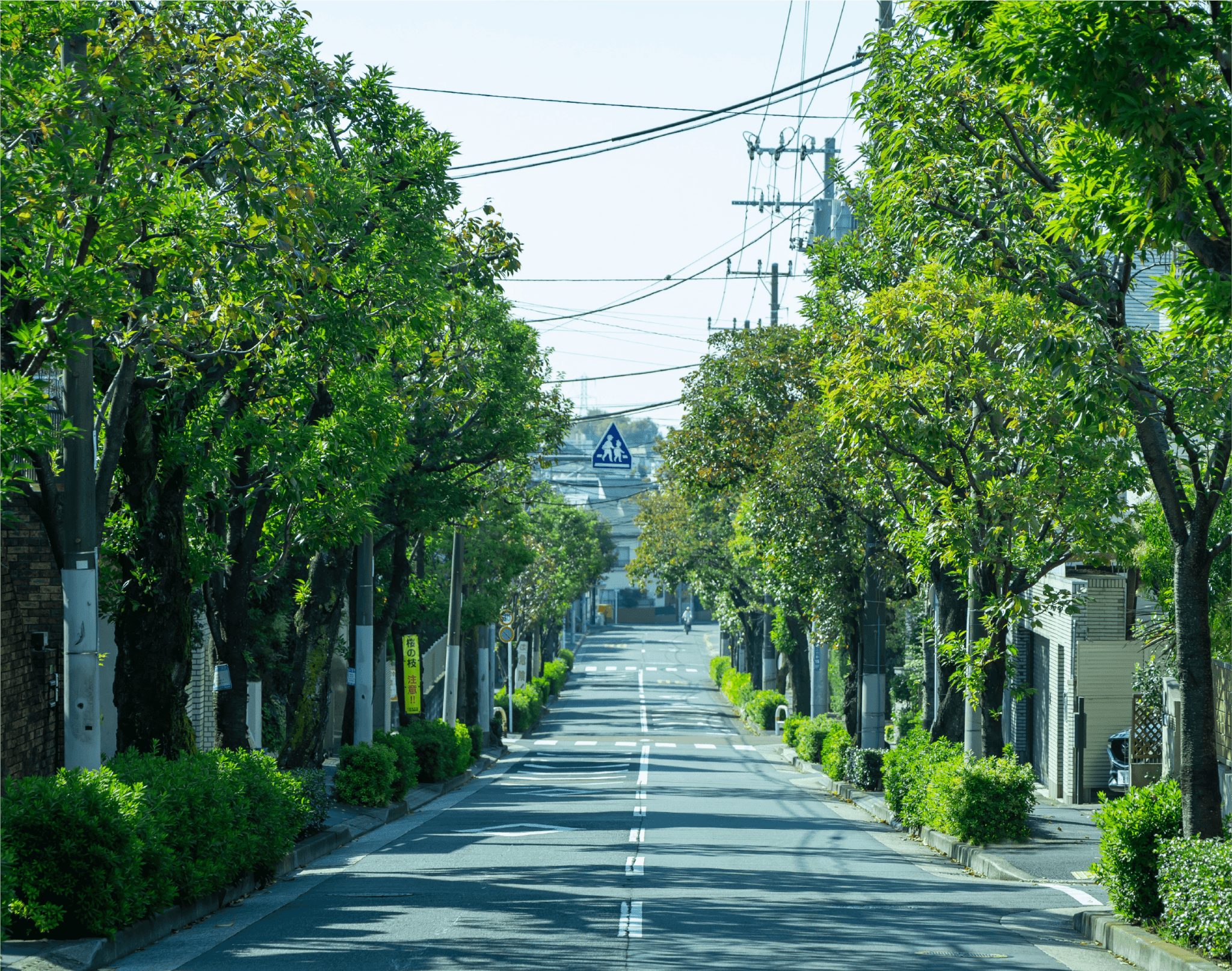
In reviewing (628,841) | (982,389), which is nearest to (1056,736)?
(628,841)

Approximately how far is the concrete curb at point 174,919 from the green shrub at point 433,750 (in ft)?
22.3

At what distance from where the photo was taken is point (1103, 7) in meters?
8.48

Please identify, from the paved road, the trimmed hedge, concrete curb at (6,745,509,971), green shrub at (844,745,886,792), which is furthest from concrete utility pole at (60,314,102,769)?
green shrub at (844,745,886,792)

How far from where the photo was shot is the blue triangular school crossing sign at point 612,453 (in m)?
40.8

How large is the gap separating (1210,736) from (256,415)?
1091 centimetres

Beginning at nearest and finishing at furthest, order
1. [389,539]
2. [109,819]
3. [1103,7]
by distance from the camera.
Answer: [1103,7] < [109,819] < [389,539]

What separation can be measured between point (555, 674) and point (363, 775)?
169 feet

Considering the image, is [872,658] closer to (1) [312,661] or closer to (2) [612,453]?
(1) [312,661]

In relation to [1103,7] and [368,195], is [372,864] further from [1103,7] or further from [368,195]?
[1103,7]

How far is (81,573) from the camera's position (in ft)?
37.5

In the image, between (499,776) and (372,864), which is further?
(499,776)

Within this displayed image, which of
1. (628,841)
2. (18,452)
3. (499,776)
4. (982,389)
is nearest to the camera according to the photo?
(18,452)

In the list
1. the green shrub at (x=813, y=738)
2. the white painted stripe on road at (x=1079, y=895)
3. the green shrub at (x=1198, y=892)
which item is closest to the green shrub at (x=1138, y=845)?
the green shrub at (x=1198, y=892)

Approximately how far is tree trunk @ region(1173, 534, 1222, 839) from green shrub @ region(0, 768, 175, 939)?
27.5ft
